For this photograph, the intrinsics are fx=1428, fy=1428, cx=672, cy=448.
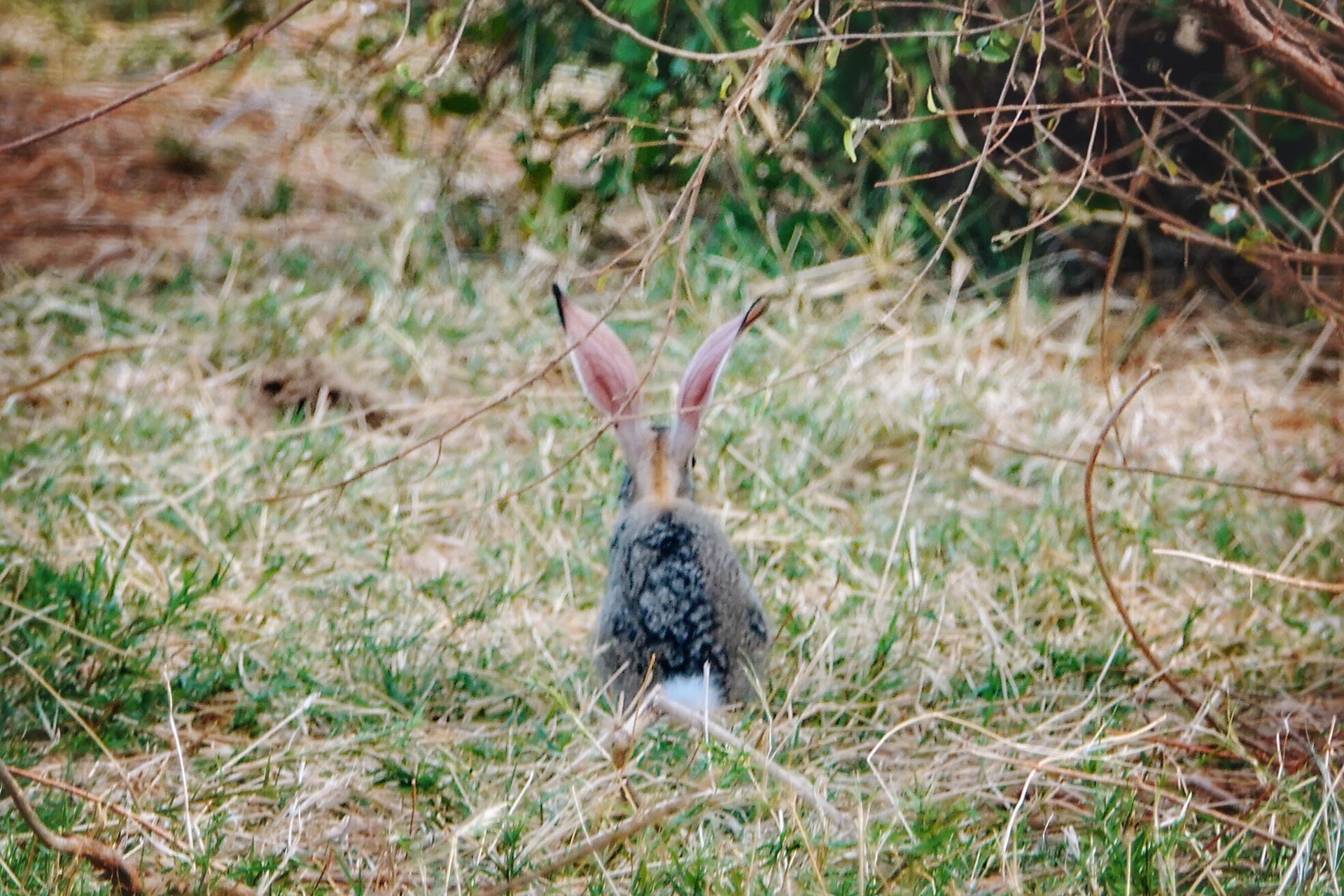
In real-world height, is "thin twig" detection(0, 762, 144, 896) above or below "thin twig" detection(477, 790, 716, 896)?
above

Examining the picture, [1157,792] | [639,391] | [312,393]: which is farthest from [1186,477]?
[312,393]

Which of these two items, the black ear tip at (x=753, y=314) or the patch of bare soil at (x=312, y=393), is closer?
the black ear tip at (x=753, y=314)

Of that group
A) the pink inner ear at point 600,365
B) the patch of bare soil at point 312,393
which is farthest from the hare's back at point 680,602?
the patch of bare soil at point 312,393

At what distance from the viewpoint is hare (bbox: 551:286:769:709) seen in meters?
2.89

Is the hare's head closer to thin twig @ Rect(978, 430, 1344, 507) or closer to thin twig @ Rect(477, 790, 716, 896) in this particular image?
thin twig @ Rect(978, 430, 1344, 507)

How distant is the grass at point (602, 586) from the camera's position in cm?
242

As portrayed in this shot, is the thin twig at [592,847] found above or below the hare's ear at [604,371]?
below

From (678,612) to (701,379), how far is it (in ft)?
1.63

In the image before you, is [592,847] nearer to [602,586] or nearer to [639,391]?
[639,391]

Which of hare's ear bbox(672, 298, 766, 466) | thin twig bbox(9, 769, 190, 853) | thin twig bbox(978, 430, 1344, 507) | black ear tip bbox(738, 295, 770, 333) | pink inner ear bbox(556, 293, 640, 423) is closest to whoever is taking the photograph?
thin twig bbox(9, 769, 190, 853)

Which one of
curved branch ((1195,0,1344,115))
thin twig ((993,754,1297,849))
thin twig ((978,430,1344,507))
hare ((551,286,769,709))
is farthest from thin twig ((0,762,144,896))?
curved branch ((1195,0,1344,115))

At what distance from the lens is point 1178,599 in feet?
11.9

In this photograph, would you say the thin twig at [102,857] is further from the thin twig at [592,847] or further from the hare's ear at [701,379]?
the hare's ear at [701,379]

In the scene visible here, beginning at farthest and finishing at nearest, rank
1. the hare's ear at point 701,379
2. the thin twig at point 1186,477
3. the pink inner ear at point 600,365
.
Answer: the pink inner ear at point 600,365 → the hare's ear at point 701,379 → the thin twig at point 1186,477
